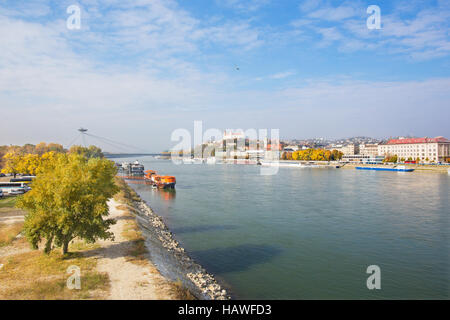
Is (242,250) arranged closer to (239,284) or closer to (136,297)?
(239,284)

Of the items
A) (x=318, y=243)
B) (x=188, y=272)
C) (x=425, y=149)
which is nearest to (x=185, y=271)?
(x=188, y=272)

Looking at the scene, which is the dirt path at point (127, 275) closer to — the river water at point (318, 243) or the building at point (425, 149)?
the river water at point (318, 243)

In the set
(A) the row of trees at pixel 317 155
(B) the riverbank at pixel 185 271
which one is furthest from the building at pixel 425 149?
(B) the riverbank at pixel 185 271

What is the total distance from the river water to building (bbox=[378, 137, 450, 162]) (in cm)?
4080

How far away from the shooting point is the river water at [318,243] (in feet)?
25.0

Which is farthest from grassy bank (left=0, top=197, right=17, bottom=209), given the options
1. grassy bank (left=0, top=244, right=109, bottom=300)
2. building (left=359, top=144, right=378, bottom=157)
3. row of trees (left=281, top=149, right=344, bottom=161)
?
building (left=359, top=144, right=378, bottom=157)

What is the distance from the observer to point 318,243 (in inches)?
426

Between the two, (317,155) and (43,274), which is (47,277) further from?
(317,155)

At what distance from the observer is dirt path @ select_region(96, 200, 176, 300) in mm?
5395

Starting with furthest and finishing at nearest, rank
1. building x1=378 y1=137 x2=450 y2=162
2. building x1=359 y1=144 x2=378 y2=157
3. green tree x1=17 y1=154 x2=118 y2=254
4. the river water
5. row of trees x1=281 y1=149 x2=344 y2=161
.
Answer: building x1=359 y1=144 x2=378 y2=157
row of trees x1=281 y1=149 x2=344 y2=161
building x1=378 y1=137 x2=450 y2=162
the river water
green tree x1=17 y1=154 x2=118 y2=254

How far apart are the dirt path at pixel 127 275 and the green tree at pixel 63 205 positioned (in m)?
0.66

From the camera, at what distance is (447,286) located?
299 inches

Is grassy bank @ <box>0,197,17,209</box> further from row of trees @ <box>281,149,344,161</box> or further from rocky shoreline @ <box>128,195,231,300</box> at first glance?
row of trees @ <box>281,149,344,161</box>

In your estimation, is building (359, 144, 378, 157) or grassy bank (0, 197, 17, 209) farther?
building (359, 144, 378, 157)
